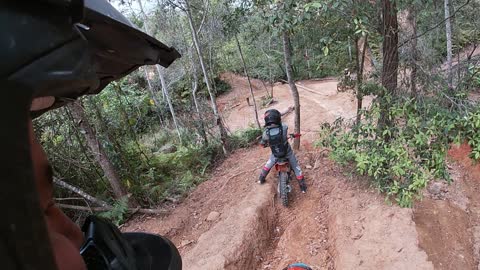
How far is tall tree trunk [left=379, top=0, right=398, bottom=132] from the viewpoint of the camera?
470 centimetres

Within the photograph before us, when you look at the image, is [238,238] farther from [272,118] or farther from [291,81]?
[291,81]

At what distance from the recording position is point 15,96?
0.52 metres

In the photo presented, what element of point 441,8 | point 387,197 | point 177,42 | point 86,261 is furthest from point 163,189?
point 177,42

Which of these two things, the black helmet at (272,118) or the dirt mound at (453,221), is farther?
the black helmet at (272,118)

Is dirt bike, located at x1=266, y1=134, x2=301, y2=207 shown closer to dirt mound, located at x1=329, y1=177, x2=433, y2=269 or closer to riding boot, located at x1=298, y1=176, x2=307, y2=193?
riding boot, located at x1=298, y1=176, x2=307, y2=193

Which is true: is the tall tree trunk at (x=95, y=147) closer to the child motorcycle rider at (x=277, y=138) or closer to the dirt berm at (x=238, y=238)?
the dirt berm at (x=238, y=238)

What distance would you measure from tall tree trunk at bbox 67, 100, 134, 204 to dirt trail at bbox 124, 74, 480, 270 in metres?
0.69

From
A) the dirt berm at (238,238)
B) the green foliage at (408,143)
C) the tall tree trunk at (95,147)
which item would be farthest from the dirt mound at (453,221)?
the tall tree trunk at (95,147)

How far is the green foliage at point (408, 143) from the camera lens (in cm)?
420

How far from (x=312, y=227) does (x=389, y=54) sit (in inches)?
121

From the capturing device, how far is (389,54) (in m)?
5.08

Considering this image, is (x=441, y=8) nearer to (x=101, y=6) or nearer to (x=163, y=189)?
(x=163, y=189)

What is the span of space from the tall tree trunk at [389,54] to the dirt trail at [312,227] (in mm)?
1426

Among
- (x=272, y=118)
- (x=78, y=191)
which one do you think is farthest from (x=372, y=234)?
(x=78, y=191)
